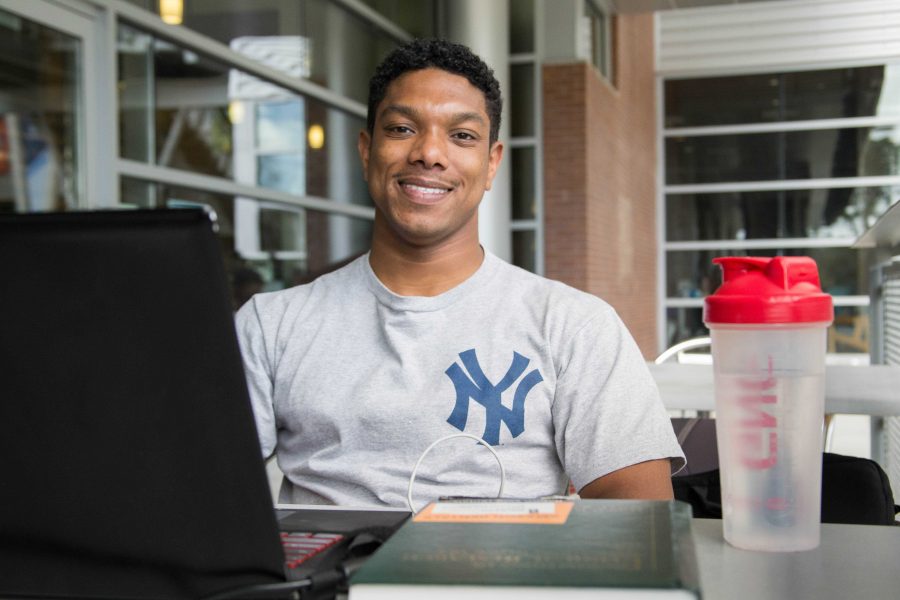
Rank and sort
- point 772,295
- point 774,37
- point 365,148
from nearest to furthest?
point 772,295 → point 365,148 → point 774,37

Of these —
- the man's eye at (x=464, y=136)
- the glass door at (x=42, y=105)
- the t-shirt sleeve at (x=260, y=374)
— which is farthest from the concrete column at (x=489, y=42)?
the t-shirt sleeve at (x=260, y=374)

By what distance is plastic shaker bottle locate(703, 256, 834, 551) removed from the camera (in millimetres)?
873

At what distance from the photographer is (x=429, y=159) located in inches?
61.9

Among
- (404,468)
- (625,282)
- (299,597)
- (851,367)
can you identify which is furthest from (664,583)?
(625,282)

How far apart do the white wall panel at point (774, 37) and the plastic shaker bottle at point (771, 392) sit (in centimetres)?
1085

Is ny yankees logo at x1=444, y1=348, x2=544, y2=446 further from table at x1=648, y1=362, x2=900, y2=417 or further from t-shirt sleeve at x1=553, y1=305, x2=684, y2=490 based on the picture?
table at x1=648, y1=362, x2=900, y2=417

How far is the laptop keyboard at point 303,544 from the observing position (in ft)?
2.73

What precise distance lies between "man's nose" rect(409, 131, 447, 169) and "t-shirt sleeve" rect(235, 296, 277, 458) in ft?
1.13

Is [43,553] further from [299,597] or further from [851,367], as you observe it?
[851,367]

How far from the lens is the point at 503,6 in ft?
24.0

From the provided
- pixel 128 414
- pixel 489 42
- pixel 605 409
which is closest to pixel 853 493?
pixel 605 409

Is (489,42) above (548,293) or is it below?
above

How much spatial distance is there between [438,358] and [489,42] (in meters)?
5.95

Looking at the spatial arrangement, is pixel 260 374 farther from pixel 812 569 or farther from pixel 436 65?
pixel 812 569
